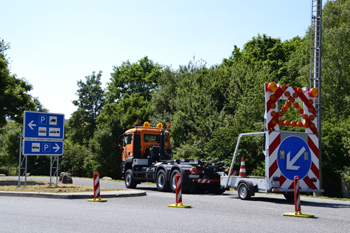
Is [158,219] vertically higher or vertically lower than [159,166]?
lower

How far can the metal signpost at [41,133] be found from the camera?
18.6 metres

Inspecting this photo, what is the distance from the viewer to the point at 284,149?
13.9 meters

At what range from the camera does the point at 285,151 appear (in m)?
13.9

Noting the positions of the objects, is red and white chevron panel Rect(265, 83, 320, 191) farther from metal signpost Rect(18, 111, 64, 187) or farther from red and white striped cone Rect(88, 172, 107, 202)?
metal signpost Rect(18, 111, 64, 187)

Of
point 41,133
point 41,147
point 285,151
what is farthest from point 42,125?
point 285,151

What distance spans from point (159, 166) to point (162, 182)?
2.45ft

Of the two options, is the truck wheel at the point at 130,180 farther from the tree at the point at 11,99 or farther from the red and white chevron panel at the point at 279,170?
the red and white chevron panel at the point at 279,170

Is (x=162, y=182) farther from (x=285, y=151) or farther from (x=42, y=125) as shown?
(x=285, y=151)

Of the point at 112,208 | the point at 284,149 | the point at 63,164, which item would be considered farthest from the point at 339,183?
the point at 63,164

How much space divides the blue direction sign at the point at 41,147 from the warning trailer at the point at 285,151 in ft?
30.2

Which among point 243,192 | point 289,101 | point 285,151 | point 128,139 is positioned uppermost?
point 289,101

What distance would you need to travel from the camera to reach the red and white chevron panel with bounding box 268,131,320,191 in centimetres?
1362

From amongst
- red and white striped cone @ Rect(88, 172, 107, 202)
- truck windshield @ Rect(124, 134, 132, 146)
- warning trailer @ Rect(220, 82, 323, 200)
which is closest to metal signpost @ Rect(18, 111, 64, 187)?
truck windshield @ Rect(124, 134, 132, 146)

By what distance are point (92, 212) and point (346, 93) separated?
1039 inches
